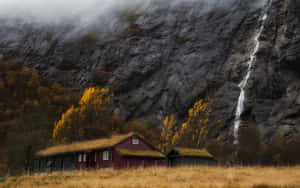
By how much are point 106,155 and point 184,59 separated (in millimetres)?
60740

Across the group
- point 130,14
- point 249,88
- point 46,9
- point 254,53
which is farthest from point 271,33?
point 46,9

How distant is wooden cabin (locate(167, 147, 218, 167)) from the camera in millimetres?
56969

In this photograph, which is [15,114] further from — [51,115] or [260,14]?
[260,14]

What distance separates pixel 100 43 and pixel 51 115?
31.6 m

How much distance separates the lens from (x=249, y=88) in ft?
321

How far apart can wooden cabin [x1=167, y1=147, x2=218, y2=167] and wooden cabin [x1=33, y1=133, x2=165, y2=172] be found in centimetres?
165

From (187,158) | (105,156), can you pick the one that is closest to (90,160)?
(105,156)

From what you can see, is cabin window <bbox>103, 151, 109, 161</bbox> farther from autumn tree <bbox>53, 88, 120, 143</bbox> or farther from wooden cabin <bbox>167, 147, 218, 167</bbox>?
autumn tree <bbox>53, 88, 120, 143</bbox>

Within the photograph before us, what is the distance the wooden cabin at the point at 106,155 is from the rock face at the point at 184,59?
41826mm

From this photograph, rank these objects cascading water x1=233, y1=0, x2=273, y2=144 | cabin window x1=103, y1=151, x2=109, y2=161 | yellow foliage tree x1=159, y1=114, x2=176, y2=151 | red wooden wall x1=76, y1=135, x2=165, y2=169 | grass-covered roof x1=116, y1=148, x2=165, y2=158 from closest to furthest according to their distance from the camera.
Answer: red wooden wall x1=76, y1=135, x2=165, y2=169 < grass-covered roof x1=116, y1=148, x2=165, y2=158 < cabin window x1=103, y1=151, x2=109, y2=161 < yellow foliage tree x1=159, y1=114, x2=176, y2=151 < cascading water x1=233, y1=0, x2=273, y2=144

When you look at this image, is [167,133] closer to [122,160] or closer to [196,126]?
[196,126]

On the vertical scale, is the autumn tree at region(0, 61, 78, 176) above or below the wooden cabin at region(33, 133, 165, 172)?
above

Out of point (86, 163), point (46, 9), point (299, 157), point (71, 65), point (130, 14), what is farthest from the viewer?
point (46, 9)

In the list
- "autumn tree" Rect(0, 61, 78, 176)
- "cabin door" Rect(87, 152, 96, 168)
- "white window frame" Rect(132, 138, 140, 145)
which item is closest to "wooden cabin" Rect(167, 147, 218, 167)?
"white window frame" Rect(132, 138, 140, 145)
